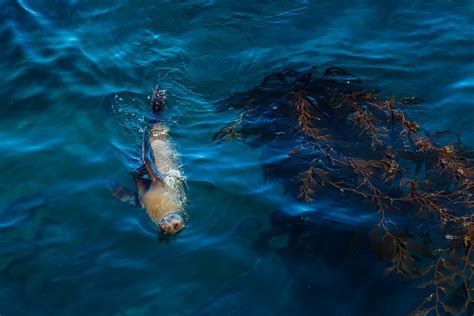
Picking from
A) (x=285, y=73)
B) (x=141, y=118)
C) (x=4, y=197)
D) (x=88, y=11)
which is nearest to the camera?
(x=4, y=197)

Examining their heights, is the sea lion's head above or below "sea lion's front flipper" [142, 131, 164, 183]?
below

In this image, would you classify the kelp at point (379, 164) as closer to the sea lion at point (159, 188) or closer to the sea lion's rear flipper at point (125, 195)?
the sea lion at point (159, 188)

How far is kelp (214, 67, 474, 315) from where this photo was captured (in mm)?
5395

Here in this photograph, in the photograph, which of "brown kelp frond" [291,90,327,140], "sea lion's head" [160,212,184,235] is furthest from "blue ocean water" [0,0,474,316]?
"brown kelp frond" [291,90,327,140]

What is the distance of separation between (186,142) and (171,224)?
5.40 ft

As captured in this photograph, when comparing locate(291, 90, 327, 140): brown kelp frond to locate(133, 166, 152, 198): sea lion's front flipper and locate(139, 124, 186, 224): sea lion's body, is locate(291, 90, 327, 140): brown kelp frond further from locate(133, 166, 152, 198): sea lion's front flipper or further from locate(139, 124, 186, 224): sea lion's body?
locate(133, 166, 152, 198): sea lion's front flipper

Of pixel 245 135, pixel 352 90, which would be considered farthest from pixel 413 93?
pixel 245 135

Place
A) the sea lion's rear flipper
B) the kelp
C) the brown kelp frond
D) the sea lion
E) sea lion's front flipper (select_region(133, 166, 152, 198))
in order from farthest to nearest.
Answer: the brown kelp frond
sea lion's front flipper (select_region(133, 166, 152, 198))
the sea lion's rear flipper
the sea lion
the kelp

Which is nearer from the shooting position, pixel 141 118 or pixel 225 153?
pixel 225 153

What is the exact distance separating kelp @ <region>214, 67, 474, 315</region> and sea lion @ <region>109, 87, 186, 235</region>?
2.59ft

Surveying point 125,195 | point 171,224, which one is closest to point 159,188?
point 125,195

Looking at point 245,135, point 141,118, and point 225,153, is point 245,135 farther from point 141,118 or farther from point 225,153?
point 141,118

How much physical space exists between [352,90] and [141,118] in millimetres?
3061

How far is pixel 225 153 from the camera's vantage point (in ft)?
23.3
